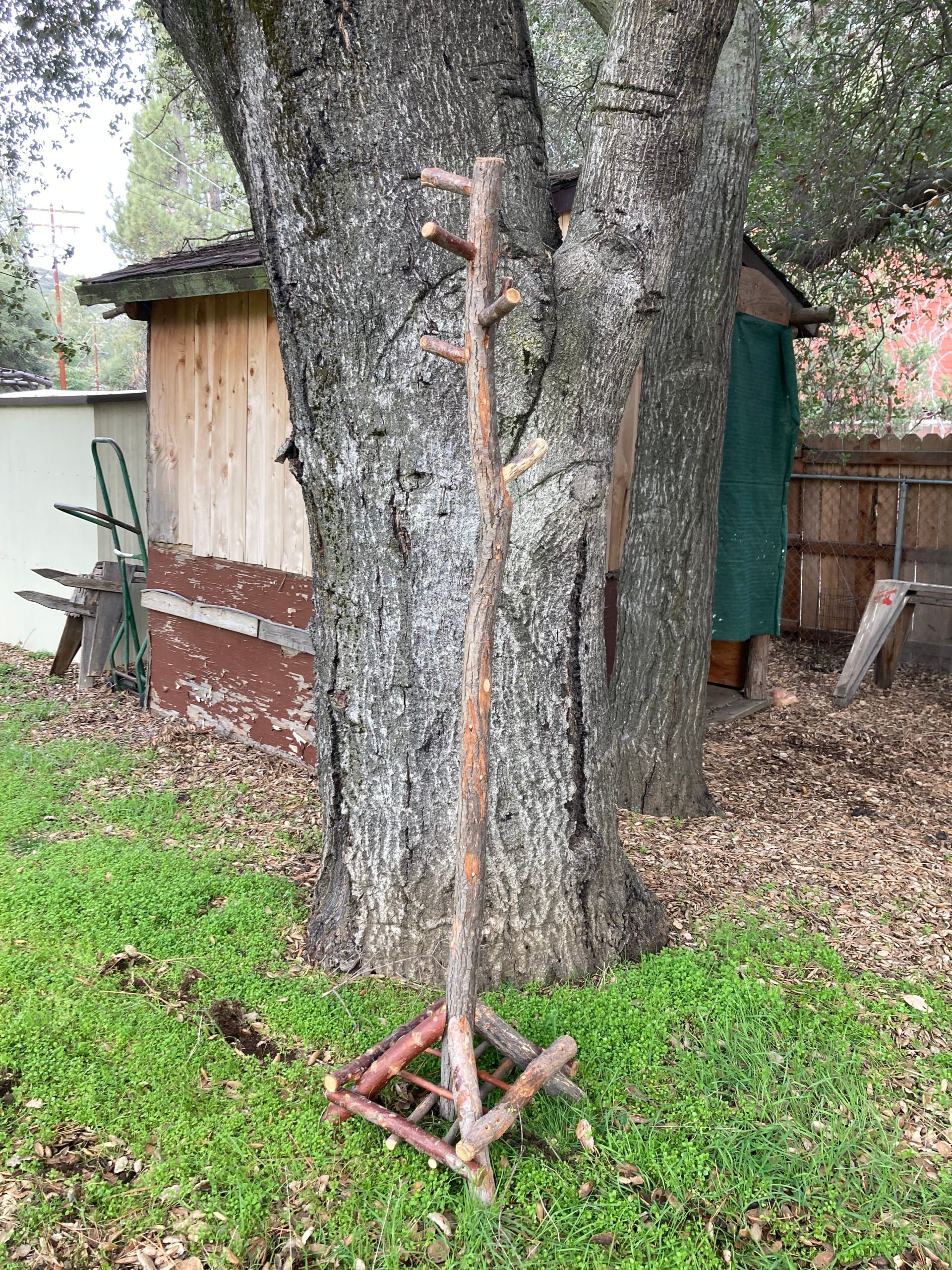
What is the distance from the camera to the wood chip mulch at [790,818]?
348 centimetres

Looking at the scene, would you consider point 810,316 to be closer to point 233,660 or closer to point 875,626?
point 875,626

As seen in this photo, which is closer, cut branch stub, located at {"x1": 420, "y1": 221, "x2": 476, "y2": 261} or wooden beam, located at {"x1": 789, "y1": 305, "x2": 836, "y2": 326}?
cut branch stub, located at {"x1": 420, "y1": 221, "x2": 476, "y2": 261}

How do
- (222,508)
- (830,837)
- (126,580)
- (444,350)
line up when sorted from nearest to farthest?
1. (444,350)
2. (830,837)
3. (222,508)
4. (126,580)

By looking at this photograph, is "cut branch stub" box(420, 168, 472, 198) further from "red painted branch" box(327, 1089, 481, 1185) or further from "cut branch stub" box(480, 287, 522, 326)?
"red painted branch" box(327, 1089, 481, 1185)

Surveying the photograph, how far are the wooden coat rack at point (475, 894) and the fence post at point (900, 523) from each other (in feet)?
24.1

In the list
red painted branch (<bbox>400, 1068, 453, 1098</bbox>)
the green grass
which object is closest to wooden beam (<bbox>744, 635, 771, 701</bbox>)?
the green grass

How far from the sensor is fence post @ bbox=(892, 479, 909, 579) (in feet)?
27.7

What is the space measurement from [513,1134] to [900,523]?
Result: 24.8ft

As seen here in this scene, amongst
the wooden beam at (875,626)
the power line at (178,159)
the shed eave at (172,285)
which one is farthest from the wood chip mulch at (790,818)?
the power line at (178,159)

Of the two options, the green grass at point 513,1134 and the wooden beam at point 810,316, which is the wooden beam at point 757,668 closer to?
the wooden beam at point 810,316

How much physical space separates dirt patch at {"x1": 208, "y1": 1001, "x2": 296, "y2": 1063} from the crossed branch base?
32cm

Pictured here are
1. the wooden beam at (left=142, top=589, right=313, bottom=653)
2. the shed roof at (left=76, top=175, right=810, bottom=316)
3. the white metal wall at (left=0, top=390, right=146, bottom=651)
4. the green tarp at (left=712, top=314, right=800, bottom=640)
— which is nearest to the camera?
the shed roof at (left=76, top=175, right=810, bottom=316)

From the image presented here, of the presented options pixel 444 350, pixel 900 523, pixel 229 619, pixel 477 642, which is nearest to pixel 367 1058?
pixel 477 642

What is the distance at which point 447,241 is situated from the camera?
1.86 m
